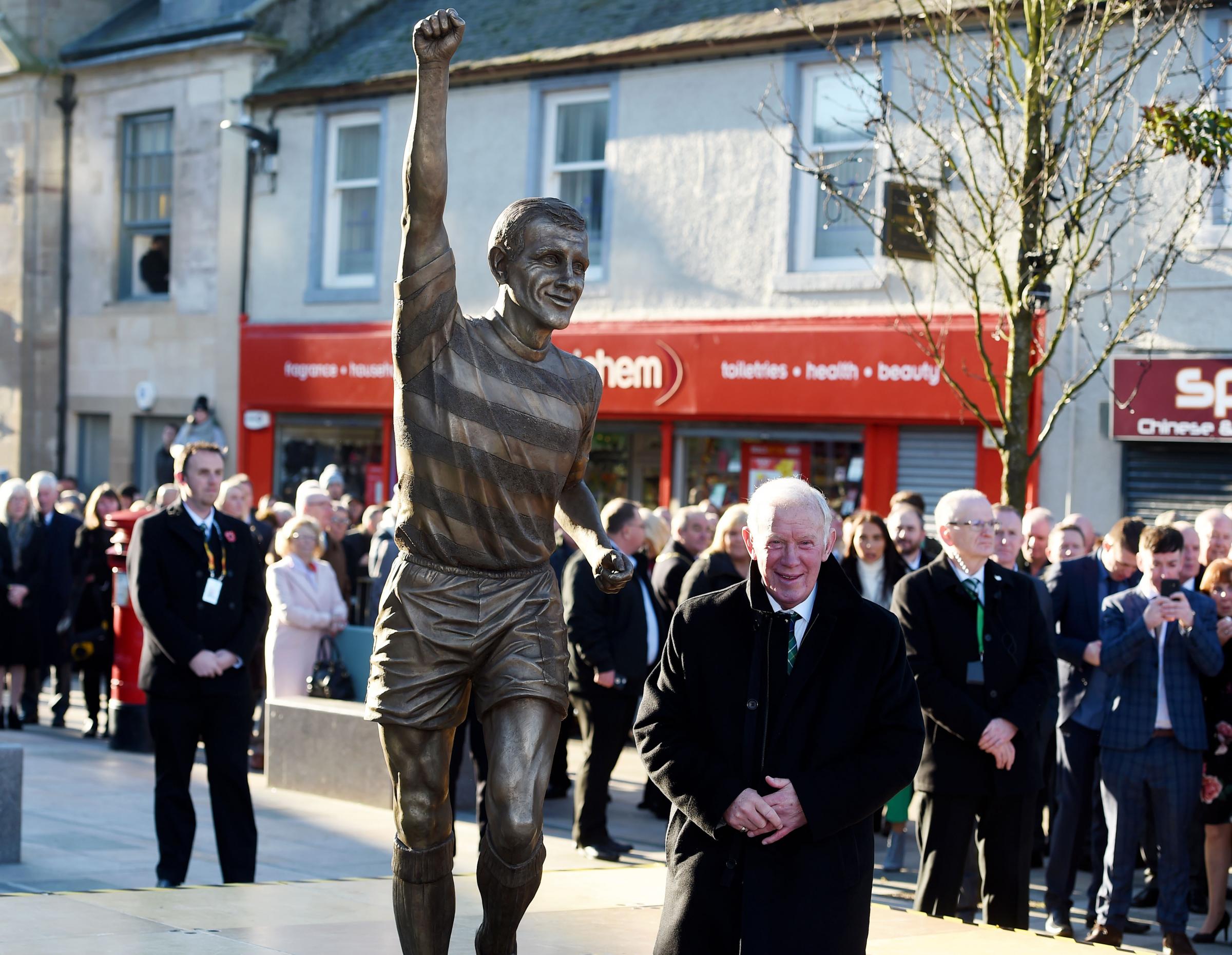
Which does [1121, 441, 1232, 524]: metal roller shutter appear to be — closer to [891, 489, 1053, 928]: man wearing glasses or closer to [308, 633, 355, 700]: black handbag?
[308, 633, 355, 700]: black handbag

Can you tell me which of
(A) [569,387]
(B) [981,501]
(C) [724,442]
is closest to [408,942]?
(A) [569,387]

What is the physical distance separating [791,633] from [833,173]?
1281cm

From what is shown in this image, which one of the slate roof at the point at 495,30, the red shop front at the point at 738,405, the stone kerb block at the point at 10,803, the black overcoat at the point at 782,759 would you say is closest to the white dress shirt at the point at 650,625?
the stone kerb block at the point at 10,803

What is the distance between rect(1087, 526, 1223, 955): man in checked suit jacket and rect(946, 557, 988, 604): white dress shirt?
3.37ft

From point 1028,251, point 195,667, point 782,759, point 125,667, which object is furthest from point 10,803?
point 1028,251

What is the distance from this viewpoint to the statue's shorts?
17.4ft

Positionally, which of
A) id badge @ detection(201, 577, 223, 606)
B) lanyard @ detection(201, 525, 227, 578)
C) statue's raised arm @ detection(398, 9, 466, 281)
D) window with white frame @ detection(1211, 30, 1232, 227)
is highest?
window with white frame @ detection(1211, 30, 1232, 227)

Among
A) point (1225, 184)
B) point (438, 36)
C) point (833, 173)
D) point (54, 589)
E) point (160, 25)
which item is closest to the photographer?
point (438, 36)

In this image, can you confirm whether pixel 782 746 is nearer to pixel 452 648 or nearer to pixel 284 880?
pixel 452 648

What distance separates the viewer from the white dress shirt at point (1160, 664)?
8.38 m

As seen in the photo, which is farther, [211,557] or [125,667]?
[125,667]

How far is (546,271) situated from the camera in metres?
5.34

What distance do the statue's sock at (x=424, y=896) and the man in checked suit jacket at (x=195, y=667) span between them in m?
3.04

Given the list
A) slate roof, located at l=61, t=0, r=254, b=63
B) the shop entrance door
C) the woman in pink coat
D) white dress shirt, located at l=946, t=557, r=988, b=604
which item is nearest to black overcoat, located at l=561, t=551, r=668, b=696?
the woman in pink coat
